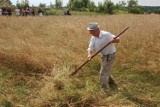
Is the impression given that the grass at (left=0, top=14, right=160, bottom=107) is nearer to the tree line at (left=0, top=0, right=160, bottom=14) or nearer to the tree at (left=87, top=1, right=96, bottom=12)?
the tree line at (left=0, top=0, right=160, bottom=14)

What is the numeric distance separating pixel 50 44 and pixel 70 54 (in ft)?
4.95

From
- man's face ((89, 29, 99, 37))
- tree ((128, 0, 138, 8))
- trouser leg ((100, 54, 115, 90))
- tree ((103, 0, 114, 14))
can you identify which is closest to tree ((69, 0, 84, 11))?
tree ((103, 0, 114, 14))

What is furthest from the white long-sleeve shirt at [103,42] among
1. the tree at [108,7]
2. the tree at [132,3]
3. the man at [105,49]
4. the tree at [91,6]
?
the tree at [132,3]

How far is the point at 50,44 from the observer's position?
10508 millimetres

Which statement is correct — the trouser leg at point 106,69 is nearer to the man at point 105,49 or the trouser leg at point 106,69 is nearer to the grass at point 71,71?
the man at point 105,49

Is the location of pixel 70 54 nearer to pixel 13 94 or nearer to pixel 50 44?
pixel 50 44

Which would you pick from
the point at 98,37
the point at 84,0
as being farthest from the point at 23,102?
the point at 84,0

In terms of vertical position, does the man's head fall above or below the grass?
above

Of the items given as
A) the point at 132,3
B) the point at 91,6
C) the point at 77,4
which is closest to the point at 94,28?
the point at 91,6

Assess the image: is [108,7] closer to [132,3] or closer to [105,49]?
[132,3]

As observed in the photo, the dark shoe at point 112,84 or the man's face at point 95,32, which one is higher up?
the man's face at point 95,32

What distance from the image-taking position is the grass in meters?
6.13

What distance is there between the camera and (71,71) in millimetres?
7250

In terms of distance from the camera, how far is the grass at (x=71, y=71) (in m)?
6.13
